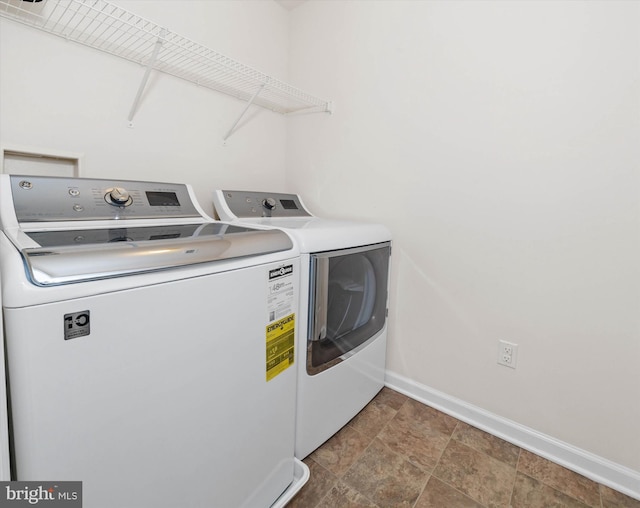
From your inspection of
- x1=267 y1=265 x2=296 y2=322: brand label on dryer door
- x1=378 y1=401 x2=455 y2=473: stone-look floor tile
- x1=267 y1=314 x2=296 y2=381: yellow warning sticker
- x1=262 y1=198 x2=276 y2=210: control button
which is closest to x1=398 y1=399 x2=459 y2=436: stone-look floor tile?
x1=378 y1=401 x2=455 y2=473: stone-look floor tile

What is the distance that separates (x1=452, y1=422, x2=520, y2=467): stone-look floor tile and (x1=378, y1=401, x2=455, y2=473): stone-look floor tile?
0.06 m

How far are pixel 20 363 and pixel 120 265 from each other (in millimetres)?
235

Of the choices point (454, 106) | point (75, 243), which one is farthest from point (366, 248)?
point (75, 243)

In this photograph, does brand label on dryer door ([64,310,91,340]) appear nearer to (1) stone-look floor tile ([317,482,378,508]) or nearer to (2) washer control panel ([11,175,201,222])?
(2) washer control panel ([11,175,201,222])

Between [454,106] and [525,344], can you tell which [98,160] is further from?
[525,344]

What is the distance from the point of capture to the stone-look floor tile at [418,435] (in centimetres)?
140

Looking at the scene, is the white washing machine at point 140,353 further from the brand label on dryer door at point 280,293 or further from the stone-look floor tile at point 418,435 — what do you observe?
the stone-look floor tile at point 418,435

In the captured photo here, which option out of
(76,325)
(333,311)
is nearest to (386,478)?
(333,311)

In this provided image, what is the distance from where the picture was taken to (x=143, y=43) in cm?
145

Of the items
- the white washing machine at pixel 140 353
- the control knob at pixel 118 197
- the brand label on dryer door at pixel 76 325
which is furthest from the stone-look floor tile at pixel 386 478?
the control knob at pixel 118 197

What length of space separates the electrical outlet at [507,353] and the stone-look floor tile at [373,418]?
61 centimetres

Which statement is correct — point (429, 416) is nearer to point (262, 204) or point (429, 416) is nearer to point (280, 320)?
point (280, 320)

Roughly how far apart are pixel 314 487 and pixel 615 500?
115cm

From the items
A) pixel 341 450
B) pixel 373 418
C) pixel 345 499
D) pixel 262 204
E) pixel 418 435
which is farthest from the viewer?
pixel 262 204
